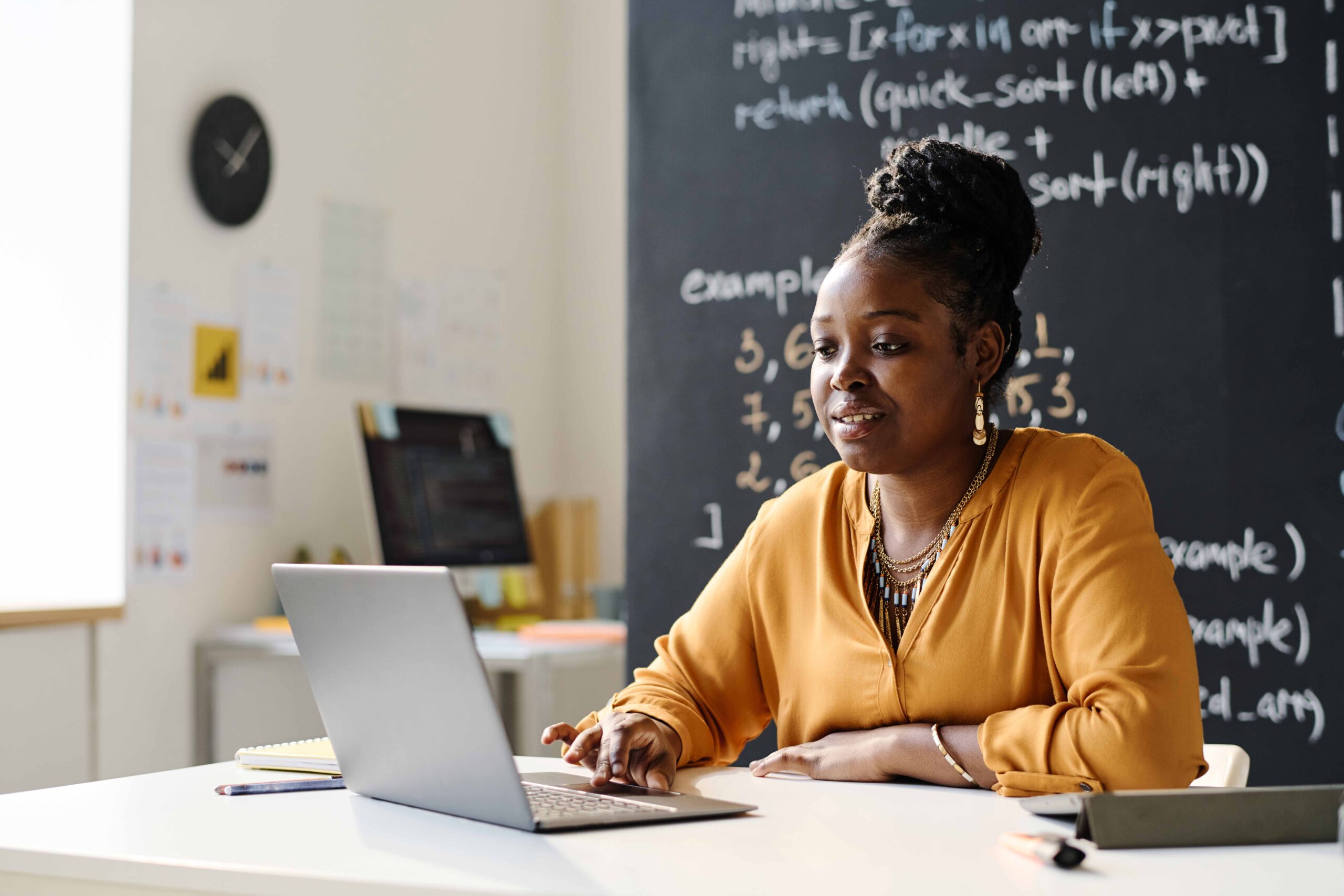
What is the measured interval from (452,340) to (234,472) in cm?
88

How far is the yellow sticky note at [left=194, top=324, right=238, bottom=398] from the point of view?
9.71 feet

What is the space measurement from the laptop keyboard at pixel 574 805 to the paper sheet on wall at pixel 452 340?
253 centimetres

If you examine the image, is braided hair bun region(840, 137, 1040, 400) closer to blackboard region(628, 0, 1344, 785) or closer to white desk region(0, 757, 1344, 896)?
white desk region(0, 757, 1344, 896)

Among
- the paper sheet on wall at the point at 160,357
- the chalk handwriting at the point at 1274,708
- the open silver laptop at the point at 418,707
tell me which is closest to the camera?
the open silver laptop at the point at 418,707

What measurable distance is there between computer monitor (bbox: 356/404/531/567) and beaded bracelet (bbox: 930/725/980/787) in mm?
1984

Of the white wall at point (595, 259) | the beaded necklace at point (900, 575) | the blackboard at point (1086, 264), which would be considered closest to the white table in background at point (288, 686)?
the blackboard at point (1086, 264)

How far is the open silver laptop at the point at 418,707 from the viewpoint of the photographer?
98 cm

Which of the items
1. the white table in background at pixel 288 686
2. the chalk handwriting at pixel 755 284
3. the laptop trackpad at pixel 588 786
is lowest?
the white table in background at pixel 288 686

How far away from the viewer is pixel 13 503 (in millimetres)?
2799

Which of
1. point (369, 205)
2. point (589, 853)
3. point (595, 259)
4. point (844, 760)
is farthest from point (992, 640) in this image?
point (595, 259)

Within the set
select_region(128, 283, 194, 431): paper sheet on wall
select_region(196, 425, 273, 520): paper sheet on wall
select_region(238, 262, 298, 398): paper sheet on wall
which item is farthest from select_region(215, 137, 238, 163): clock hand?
select_region(196, 425, 273, 520): paper sheet on wall

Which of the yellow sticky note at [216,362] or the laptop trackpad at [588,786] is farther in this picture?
the yellow sticky note at [216,362]

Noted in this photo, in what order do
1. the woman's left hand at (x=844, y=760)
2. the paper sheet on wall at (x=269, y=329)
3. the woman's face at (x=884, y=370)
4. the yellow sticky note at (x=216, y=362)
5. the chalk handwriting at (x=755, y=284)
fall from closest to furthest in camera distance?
the woman's left hand at (x=844, y=760) → the woman's face at (x=884, y=370) → the chalk handwriting at (x=755, y=284) → the yellow sticky note at (x=216, y=362) → the paper sheet on wall at (x=269, y=329)

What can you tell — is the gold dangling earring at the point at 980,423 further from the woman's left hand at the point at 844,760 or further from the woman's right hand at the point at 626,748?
the woman's right hand at the point at 626,748
